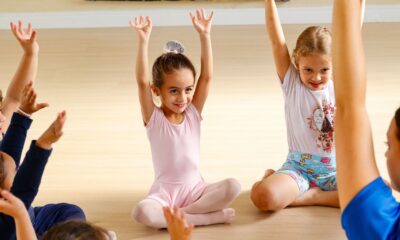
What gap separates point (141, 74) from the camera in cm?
271

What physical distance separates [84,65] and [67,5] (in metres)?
1.39

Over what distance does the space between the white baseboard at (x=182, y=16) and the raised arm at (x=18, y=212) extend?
4423 mm

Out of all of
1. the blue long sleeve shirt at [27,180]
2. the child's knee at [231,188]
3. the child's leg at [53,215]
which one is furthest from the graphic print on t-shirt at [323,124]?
the blue long sleeve shirt at [27,180]

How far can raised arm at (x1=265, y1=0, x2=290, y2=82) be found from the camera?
9.21 feet

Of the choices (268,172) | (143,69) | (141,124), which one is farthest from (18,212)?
(141,124)

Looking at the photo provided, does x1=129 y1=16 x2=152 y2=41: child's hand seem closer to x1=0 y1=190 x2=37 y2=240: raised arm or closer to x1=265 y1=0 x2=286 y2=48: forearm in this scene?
x1=265 y1=0 x2=286 y2=48: forearm

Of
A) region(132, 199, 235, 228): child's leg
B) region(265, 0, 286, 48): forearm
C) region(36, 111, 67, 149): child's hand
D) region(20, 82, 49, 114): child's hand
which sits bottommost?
region(132, 199, 235, 228): child's leg

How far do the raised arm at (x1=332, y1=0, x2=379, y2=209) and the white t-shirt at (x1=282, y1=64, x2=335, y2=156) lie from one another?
1.77m

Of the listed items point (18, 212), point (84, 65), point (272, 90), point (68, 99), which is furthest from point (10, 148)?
point (84, 65)

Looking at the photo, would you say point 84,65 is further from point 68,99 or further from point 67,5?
point 67,5

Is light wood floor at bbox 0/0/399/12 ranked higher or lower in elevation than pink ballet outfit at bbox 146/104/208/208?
higher

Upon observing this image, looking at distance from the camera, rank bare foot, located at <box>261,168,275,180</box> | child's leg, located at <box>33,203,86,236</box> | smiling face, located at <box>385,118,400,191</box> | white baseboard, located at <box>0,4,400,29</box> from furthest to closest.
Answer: white baseboard, located at <box>0,4,400,29</box> < bare foot, located at <box>261,168,275,180</box> < child's leg, located at <box>33,203,86,236</box> < smiling face, located at <box>385,118,400,191</box>

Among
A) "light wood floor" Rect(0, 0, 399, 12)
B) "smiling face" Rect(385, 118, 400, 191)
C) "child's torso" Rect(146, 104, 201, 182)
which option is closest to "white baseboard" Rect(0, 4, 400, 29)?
"light wood floor" Rect(0, 0, 399, 12)

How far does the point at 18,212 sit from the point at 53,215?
0.88 meters
